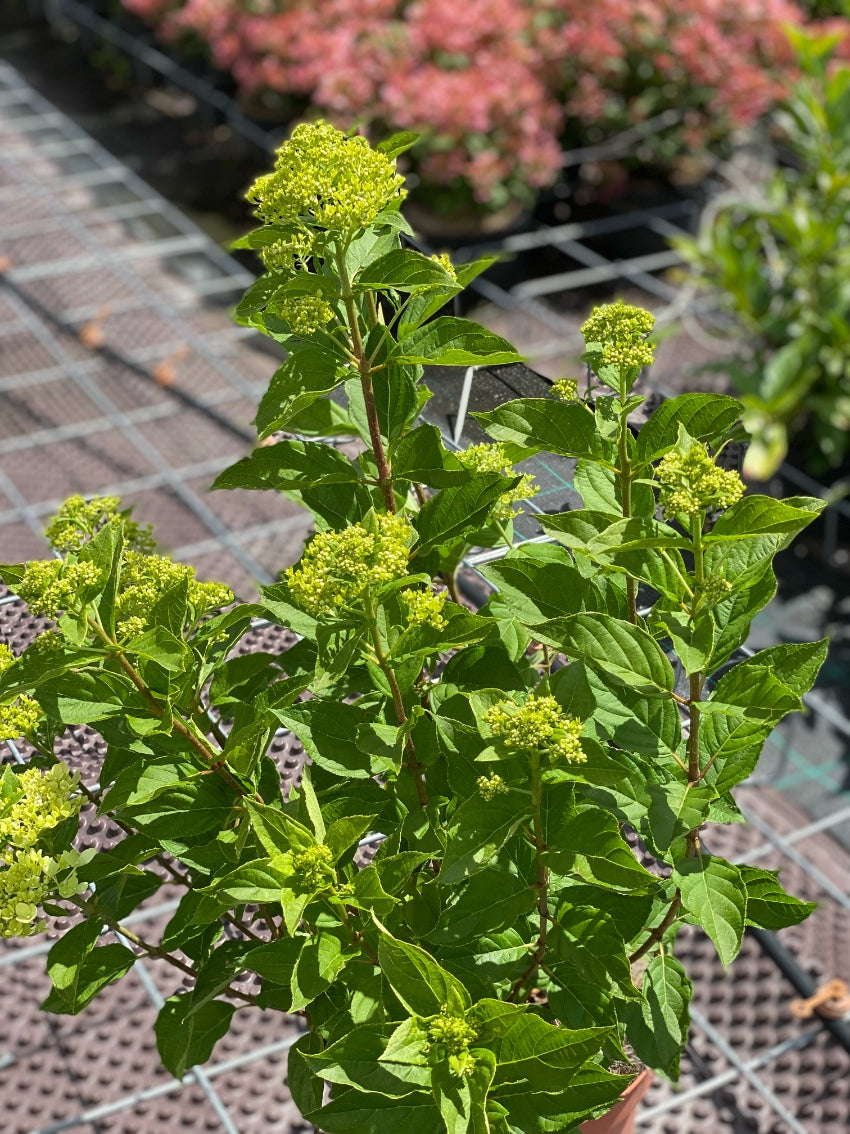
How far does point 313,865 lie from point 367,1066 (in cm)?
10

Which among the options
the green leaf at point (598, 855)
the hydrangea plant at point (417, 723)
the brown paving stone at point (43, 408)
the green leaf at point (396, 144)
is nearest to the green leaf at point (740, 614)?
the hydrangea plant at point (417, 723)

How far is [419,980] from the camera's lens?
0.62 meters

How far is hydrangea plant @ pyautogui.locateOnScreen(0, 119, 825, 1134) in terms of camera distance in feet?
2.07

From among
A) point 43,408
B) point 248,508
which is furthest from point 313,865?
point 43,408

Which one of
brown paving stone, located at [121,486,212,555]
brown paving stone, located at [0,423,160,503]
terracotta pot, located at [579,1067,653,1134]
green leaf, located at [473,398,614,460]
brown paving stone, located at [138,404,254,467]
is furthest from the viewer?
brown paving stone, located at [138,404,254,467]

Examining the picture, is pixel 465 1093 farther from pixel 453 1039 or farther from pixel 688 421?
pixel 688 421

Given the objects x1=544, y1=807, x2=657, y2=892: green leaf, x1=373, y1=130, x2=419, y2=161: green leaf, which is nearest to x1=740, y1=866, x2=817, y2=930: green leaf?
x1=544, y1=807, x2=657, y2=892: green leaf

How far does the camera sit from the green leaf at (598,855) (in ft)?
2.13

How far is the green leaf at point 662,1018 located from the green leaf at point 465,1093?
20 centimetres

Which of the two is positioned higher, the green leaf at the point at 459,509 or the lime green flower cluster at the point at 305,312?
the lime green flower cluster at the point at 305,312

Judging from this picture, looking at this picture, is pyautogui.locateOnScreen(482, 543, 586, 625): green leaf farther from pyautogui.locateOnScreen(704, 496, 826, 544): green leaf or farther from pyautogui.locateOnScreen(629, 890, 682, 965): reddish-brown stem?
pyautogui.locateOnScreen(629, 890, 682, 965): reddish-brown stem

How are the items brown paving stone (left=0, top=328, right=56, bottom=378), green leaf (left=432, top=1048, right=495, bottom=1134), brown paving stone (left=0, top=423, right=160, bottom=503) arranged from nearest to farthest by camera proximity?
green leaf (left=432, top=1048, right=495, bottom=1134) → brown paving stone (left=0, top=423, right=160, bottom=503) → brown paving stone (left=0, top=328, right=56, bottom=378)

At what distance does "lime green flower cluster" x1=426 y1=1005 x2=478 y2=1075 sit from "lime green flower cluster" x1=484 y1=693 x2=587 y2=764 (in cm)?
14

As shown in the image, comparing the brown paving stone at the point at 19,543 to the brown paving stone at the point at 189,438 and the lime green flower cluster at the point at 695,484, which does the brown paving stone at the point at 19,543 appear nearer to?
the brown paving stone at the point at 189,438
